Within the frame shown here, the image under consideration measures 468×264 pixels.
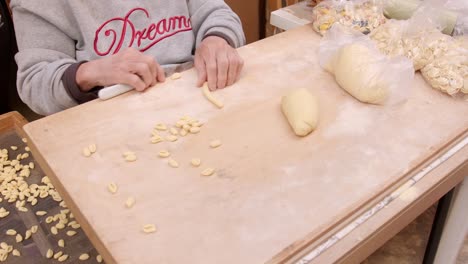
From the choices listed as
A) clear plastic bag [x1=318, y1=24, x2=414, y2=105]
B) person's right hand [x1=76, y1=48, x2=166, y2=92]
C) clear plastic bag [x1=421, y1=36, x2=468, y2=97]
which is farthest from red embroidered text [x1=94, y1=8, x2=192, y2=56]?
clear plastic bag [x1=421, y1=36, x2=468, y2=97]

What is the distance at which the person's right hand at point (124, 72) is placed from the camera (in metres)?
0.73

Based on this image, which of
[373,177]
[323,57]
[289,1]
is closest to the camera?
[373,177]

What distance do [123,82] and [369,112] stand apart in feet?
1.40

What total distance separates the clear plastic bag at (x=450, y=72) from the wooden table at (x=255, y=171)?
0.02m

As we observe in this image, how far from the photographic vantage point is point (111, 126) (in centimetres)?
66

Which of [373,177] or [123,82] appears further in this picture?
[123,82]

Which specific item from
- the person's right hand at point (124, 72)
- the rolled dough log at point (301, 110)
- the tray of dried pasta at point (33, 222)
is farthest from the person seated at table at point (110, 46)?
the tray of dried pasta at point (33, 222)

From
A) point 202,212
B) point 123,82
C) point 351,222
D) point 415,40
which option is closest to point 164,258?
point 202,212

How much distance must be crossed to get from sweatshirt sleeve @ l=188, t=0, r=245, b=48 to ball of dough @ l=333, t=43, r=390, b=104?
0.87 feet

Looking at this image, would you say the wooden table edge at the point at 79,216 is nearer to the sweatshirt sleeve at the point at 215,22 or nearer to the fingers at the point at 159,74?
the fingers at the point at 159,74

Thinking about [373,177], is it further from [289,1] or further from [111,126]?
[289,1]

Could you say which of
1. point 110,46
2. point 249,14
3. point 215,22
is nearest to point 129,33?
point 110,46

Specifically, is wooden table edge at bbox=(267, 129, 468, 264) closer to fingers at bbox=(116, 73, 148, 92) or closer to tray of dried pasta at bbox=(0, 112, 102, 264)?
fingers at bbox=(116, 73, 148, 92)

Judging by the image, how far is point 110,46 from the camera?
90 centimetres
